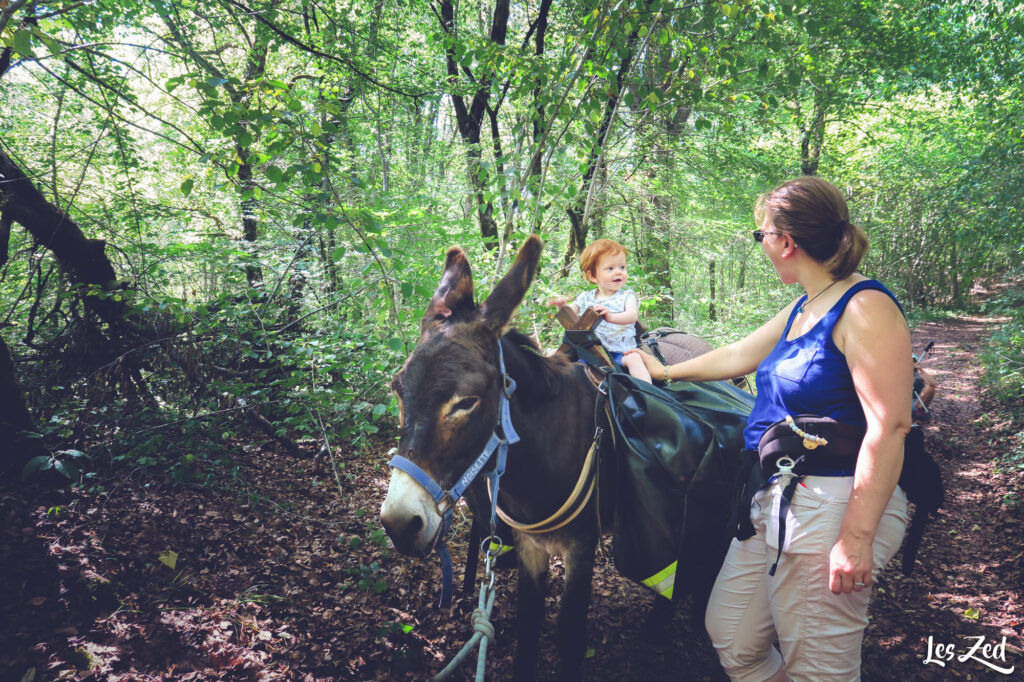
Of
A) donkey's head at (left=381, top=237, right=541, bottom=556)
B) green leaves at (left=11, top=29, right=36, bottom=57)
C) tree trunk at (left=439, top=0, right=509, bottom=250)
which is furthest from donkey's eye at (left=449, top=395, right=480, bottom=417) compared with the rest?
tree trunk at (left=439, top=0, right=509, bottom=250)

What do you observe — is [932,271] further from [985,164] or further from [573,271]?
[573,271]

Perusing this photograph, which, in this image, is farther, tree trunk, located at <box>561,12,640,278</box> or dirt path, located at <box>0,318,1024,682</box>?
tree trunk, located at <box>561,12,640,278</box>

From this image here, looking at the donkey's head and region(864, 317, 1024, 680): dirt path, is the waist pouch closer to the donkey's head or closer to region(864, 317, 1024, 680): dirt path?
the donkey's head

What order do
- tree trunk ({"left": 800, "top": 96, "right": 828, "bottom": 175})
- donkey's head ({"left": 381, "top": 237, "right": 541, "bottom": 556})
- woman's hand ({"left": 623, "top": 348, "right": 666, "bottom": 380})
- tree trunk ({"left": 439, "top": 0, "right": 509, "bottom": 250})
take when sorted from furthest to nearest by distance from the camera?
tree trunk ({"left": 800, "top": 96, "right": 828, "bottom": 175})
tree trunk ({"left": 439, "top": 0, "right": 509, "bottom": 250})
woman's hand ({"left": 623, "top": 348, "right": 666, "bottom": 380})
donkey's head ({"left": 381, "top": 237, "right": 541, "bottom": 556})

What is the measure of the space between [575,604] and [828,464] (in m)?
1.46

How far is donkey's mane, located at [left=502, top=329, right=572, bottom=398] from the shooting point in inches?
83.9

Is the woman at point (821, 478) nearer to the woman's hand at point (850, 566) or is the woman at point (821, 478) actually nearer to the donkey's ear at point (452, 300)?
the woman's hand at point (850, 566)

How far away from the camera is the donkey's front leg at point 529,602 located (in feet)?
8.36

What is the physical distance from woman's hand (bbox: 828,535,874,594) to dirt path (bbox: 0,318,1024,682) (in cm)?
200

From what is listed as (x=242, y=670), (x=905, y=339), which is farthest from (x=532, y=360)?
(x=242, y=670)

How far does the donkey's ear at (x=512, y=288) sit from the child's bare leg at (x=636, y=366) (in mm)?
1227

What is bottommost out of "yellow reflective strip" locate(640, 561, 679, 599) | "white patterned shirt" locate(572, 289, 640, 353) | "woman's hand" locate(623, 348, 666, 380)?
"yellow reflective strip" locate(640, 561, 679, 599)

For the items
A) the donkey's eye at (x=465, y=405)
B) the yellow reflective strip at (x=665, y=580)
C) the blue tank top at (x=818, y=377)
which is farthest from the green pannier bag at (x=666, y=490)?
the donkey's eye at (x=465, y=405)

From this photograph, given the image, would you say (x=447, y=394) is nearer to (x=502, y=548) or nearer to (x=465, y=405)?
(x=465, y=405)
